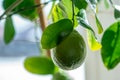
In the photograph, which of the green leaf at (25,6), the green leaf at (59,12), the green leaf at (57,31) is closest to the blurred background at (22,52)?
the green leaf at (25,6)

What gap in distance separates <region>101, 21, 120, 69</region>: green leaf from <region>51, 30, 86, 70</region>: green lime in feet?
0.14

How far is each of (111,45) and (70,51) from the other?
0.28 ft

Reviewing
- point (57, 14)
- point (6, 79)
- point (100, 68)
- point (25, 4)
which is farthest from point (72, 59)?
point (100, 68)

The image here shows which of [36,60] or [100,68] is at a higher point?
[36,60]

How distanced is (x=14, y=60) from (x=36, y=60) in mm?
A: 699

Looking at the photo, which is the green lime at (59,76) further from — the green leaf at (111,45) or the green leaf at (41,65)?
the green leaf at (111,45)

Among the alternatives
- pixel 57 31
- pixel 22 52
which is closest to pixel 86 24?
pixel 57 31

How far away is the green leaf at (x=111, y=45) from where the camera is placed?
0.47 meters

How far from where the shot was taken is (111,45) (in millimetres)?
469

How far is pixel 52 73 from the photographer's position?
57 centimetres

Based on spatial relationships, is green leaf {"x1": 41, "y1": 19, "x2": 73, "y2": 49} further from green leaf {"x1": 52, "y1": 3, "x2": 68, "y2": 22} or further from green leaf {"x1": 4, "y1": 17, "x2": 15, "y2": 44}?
green leaf {"x1": 4, "y1": 17, "x2": 15, "y2": 44}

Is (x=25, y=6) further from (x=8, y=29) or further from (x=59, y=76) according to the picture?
(x=59, y=76)

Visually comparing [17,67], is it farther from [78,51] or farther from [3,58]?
[78,51]

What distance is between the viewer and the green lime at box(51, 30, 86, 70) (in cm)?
43
